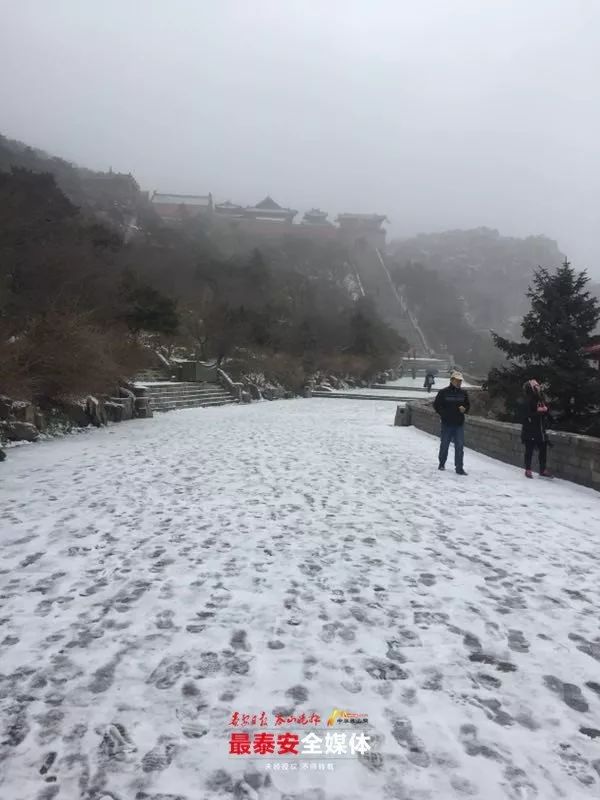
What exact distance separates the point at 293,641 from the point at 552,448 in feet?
22.4

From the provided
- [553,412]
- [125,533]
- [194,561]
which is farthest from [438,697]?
[553,412]

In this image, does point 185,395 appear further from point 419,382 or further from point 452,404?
point 419,382

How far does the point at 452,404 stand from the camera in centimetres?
812

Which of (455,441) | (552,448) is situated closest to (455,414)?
(455,441)

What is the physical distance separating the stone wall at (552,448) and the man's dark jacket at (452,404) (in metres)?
1.48

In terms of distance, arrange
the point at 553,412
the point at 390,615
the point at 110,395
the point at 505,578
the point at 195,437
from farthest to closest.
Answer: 1. the point at 553,412
2. the point at 110,395
3. the point at 195,437
4. the point at 505,578
5. the point at 390,615

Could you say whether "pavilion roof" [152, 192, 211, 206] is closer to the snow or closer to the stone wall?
the snow

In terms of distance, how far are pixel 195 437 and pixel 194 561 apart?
7.48m

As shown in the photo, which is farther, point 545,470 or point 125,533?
point 545,470

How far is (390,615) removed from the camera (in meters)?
3.14

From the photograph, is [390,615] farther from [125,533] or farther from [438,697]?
[125,533]

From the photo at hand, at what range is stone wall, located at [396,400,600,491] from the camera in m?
7.31

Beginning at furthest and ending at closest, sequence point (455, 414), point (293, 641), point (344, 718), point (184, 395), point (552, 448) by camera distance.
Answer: point (184, 395), point (552, 448), point (455, 414), point (293, 641), point (344, 718)

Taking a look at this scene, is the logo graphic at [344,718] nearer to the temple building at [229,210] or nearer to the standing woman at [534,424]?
the standing woman at [534,424]
